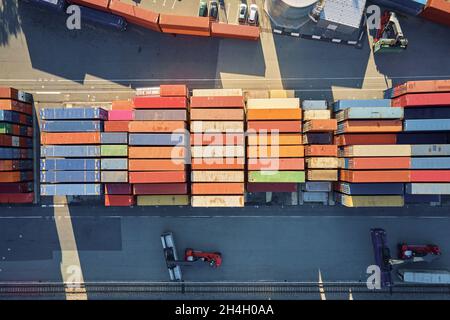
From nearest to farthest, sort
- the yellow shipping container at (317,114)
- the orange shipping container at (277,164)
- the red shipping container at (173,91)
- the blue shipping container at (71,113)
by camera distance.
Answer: the orange shipping container at (277,164) → the blue shipping container at (71,113) → the red shipping container at (173,91) → the yellow shipping container at (317,114)

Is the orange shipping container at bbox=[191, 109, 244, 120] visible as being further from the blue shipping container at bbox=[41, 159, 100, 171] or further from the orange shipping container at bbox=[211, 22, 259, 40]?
the blue shipping container at bbox=[41, 159, 100, 171]

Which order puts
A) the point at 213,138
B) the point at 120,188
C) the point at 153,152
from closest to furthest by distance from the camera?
the point at 153,152
the point at 213,138
the point at 120,188

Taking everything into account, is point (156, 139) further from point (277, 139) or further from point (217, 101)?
point (277, 139)

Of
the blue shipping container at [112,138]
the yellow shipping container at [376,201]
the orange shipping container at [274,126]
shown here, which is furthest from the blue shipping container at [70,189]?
the yellow shipping container at [376,201]

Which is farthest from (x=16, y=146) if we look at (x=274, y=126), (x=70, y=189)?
(x=274, y=126)

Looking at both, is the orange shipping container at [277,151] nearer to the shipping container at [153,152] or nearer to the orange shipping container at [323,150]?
the orange shipping container at [323,150]

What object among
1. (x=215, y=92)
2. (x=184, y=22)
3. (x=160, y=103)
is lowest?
(x=160, y=103)
